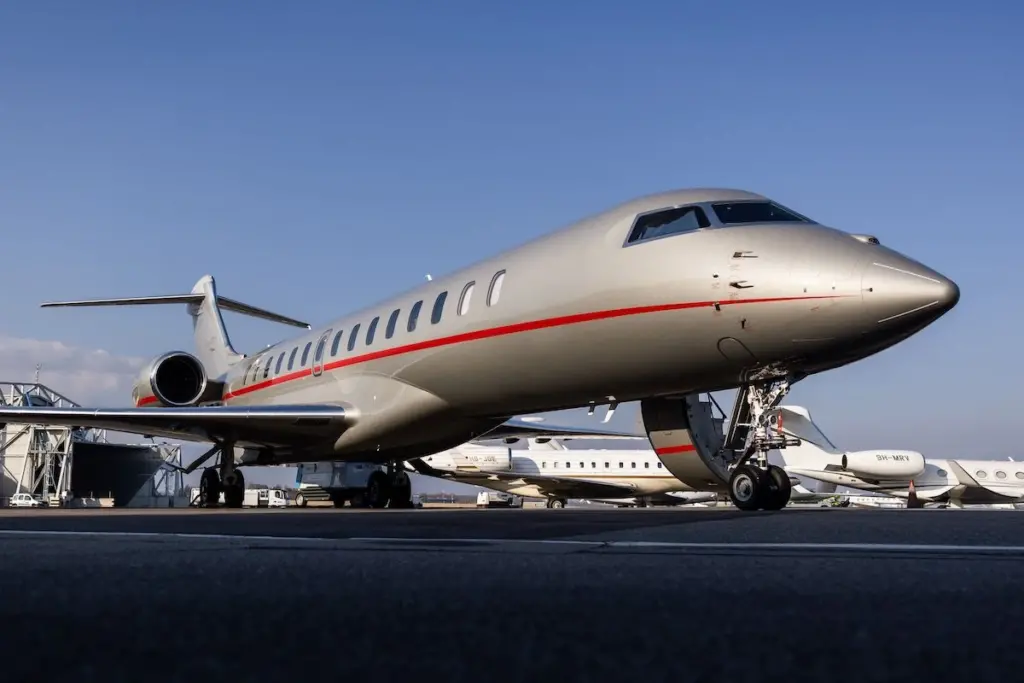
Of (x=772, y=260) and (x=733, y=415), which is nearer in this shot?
(x=772, y=260)

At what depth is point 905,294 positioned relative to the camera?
789cm

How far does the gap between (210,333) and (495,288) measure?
1403 centimetres

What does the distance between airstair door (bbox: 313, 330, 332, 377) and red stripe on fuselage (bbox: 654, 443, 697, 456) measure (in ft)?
21.7

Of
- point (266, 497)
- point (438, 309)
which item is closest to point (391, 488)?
point (438, 309)

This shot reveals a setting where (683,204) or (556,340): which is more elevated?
(683,204)

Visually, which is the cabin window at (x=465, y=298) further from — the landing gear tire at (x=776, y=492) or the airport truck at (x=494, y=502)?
the airport truck at (x=494, y=502)

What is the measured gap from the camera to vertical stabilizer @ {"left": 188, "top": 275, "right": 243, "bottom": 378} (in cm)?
2203

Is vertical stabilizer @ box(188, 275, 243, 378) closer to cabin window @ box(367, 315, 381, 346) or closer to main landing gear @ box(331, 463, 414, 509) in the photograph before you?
main landing gear @ box(331, 463, 414, 509)

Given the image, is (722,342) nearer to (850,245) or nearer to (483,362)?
(850,245)

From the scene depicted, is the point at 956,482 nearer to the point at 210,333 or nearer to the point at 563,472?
the point at 563,472

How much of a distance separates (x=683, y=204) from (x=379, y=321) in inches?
230

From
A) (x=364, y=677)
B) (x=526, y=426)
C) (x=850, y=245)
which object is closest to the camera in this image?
(x=364, y=677)

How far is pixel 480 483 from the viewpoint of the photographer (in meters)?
38.3

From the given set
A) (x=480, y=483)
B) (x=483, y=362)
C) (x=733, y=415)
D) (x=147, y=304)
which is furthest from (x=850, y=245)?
(x=480, y=483)
